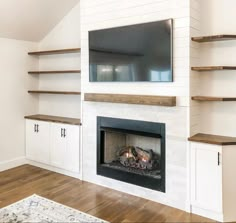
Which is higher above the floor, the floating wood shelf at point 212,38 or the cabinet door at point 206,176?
the floating wood shelf at point 212,38

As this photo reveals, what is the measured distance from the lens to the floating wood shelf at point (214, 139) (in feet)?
9.14

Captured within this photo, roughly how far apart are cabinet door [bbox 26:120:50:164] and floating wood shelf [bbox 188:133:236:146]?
2.40 metres

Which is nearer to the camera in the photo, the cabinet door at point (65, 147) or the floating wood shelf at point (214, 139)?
the floating wood shelf at point (214, 139)

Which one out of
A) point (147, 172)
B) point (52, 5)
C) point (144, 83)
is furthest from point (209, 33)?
point (52, 5)

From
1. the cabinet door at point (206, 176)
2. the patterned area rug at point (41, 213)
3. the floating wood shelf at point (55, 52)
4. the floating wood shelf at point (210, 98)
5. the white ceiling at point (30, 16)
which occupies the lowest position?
the patterned area rug at point (41, 213)

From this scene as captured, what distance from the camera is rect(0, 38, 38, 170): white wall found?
14.3 feet

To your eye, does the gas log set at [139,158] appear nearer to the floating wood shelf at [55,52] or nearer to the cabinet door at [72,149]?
the cabinet door at [72,149]

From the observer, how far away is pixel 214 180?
2836 mm

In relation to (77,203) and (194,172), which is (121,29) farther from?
(77,203)

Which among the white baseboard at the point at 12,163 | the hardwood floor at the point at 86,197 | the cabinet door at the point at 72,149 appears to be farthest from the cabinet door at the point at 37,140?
the cabinet door at the point at 72,149

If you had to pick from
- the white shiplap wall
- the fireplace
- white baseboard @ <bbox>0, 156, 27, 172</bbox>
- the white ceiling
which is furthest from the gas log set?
the white ceiling

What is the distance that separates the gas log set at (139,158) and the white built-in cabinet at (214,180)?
646mm

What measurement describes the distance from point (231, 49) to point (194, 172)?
1.45 metres

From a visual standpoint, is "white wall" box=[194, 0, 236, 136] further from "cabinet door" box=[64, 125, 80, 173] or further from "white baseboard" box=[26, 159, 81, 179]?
"white baseboard" box=[26, 159, 81, 179]
